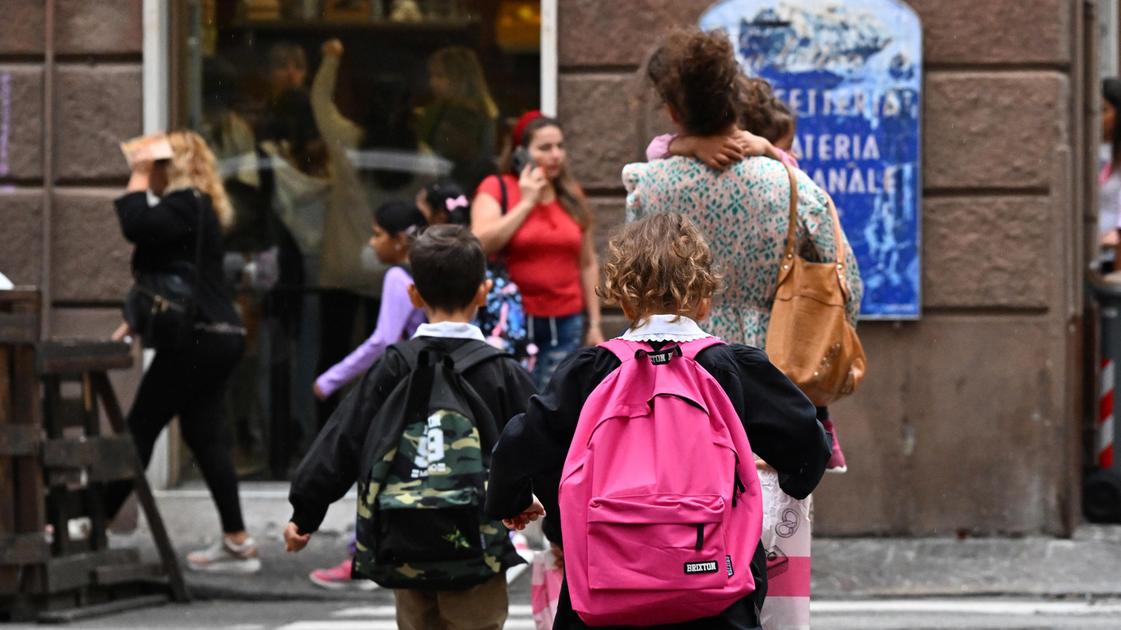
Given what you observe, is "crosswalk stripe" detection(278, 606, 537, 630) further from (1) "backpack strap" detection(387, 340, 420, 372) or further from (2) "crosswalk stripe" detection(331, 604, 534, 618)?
(1) "backpack strap" detection(387, 340, 420, 372)

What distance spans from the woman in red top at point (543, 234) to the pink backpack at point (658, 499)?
158 inches

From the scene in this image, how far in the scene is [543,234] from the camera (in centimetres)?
770

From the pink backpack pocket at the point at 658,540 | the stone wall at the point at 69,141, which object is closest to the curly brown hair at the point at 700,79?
the pink backpack pocket at the point at 658,540

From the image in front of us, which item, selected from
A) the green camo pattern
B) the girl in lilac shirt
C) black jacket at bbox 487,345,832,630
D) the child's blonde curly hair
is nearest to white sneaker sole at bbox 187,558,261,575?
the girl in lilac shirt

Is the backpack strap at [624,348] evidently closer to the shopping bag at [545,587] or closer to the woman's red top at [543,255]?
the shopping bag at [545,587]

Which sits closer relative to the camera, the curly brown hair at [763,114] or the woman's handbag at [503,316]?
the curly brown hair at [763,114]

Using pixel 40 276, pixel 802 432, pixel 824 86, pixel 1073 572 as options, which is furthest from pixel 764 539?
pixel 40 276

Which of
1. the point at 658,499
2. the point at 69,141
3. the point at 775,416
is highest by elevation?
the point at 69,141

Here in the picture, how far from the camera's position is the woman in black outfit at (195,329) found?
7.66 meters

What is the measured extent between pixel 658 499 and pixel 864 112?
5.21 metres

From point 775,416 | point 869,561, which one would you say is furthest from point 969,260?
point 775,416

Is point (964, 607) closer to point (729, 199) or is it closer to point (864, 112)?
point (864, 112)

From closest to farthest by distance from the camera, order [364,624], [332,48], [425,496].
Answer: [425,496], [364,624], [332,48]

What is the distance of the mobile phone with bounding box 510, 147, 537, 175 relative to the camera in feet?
25.4
